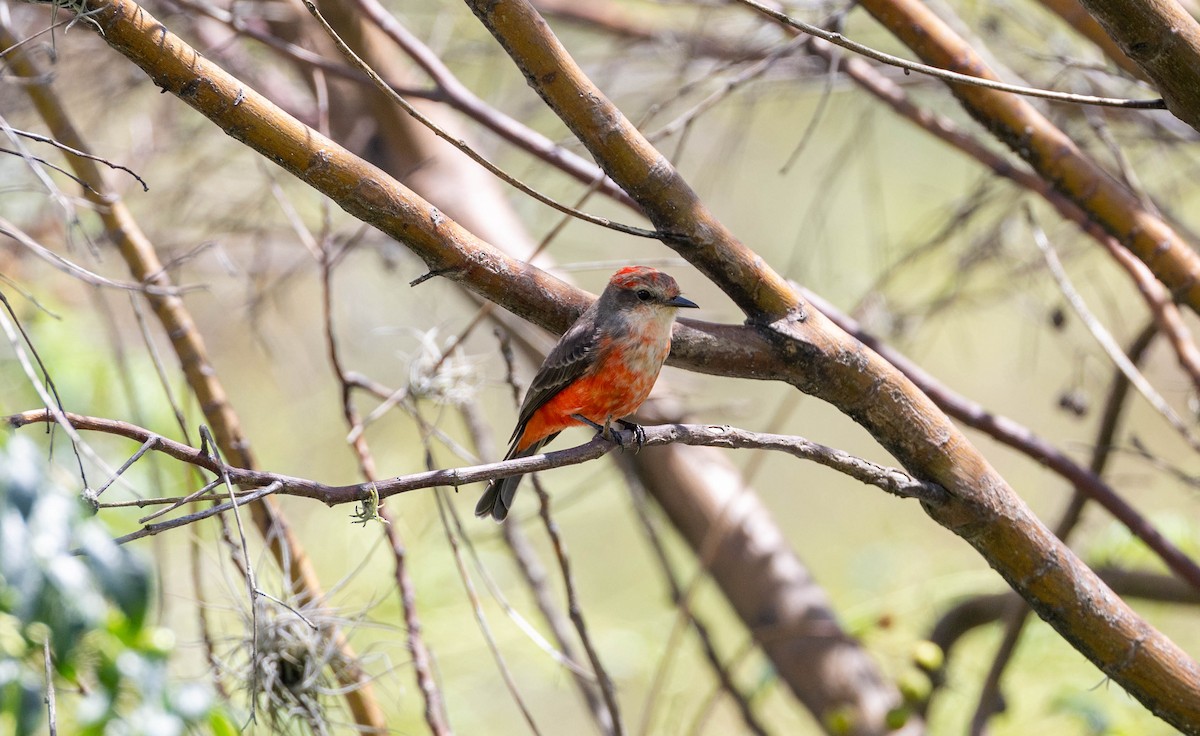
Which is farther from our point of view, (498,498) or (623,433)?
(498,498)

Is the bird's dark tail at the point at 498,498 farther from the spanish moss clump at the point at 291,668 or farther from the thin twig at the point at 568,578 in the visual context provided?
the spanish moss clump at the point at 291,668

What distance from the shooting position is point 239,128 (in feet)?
6.60

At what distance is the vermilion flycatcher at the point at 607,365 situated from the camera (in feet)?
10.6

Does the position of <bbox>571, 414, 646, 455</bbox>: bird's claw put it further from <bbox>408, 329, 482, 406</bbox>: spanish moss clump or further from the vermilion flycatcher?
<bbox>408, 329, 482, 406</bbox>: spanish moss clump

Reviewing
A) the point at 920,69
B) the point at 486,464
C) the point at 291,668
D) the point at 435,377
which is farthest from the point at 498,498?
the point at 920,69

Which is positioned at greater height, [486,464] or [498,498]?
[498,498]

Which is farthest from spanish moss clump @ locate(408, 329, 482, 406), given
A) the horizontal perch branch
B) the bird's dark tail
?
the horizontal perch branch

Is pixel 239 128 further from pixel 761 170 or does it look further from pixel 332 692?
pixel 761 170

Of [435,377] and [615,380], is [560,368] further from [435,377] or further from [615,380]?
[435,377]

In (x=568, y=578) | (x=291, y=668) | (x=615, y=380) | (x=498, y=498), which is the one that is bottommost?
(x=291, y=668)

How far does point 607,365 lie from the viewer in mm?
3314

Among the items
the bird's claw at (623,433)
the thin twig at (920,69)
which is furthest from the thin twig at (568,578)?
the thin twig at (920,69)

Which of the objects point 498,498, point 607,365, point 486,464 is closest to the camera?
point 486,464

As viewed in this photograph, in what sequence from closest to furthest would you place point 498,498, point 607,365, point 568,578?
1. point 568,578
2. point 607,365
3. point 498,498
